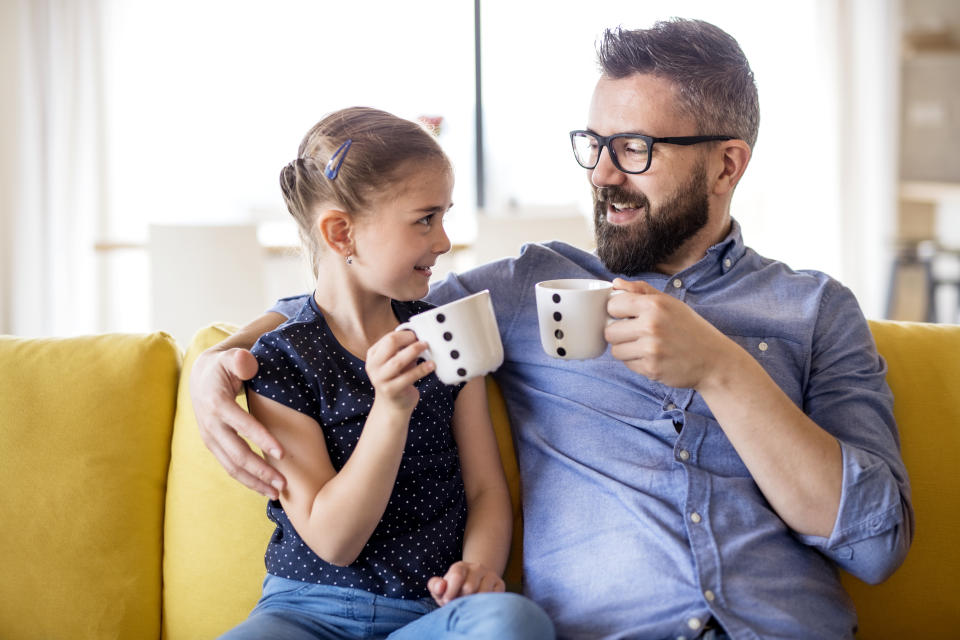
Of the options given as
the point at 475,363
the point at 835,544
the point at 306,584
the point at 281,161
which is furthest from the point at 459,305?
the point at 281,161

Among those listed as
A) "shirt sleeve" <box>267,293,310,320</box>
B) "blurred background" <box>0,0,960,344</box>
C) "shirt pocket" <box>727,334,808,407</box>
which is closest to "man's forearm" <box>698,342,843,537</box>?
"shirt pocket" <box>727,334,808,407</box>

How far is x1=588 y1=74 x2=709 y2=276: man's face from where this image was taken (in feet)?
5.08

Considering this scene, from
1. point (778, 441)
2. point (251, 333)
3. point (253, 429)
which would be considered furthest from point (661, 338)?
point (251, 333)

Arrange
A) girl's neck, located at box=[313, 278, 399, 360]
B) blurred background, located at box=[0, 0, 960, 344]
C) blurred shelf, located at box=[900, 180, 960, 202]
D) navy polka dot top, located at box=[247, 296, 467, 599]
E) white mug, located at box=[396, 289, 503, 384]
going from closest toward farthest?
white mug, located at box=[396, 289, 503, 384] → navy polka dot top, located at box=[247, 296, 467, 599] → girl's neck, located at box=[313, 278, 399, 360] → blurred background, located at box=[0, 0, 960, 344] → blurred shelf, located at box=[900, 180, 960, 202]

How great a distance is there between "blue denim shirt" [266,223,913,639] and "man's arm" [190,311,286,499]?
1.35 feet

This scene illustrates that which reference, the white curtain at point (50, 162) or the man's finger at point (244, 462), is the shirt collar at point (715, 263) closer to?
the man's finger at point (244, 462)

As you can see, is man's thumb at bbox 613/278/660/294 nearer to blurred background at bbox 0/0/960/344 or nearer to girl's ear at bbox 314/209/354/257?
girl's ear at bbox 314/209/354/257

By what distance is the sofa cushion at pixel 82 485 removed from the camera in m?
1.47

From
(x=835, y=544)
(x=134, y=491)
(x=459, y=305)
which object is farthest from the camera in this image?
(x=134, y=491)

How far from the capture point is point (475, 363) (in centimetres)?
112

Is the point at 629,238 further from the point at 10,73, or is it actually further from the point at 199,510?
the point at 10,73

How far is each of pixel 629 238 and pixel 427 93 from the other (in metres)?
3.62

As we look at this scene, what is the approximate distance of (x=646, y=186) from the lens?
5.10 feet

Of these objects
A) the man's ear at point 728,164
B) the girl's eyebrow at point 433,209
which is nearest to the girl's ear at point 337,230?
the girl's eyebrow at point 433,209
